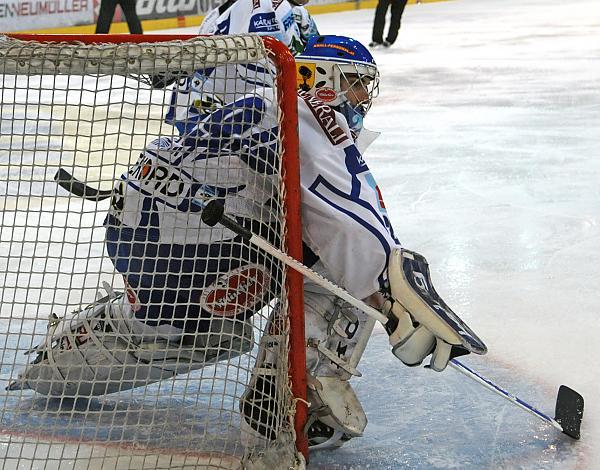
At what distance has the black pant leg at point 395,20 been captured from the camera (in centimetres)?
881

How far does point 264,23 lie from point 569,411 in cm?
142

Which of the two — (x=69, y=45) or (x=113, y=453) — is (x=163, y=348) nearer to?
(x=113, y=453)

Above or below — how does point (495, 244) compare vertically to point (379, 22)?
above

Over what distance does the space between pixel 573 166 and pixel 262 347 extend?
2542 millimetres

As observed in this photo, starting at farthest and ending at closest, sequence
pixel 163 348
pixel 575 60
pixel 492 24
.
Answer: pixel 492 24, pixel 575 60, pixel 163 348

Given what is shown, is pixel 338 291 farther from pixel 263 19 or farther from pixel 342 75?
pixel 263 19

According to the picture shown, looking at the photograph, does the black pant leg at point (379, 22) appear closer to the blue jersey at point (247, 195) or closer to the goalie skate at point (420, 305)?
the blue jersey at point (247, 195)

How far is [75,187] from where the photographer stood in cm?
169

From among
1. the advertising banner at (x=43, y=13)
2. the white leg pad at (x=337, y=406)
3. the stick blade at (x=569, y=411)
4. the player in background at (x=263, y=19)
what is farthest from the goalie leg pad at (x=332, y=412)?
the advertising banner at (x=43, y=13)

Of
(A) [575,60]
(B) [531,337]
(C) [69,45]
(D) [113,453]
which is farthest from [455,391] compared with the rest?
(A) [575,60]

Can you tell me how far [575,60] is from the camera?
7.05m

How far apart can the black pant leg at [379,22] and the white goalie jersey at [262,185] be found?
733cm

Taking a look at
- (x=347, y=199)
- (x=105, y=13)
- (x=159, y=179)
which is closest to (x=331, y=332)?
(x=347, y=199)

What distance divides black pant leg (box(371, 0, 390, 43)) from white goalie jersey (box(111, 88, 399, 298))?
7.33 m
